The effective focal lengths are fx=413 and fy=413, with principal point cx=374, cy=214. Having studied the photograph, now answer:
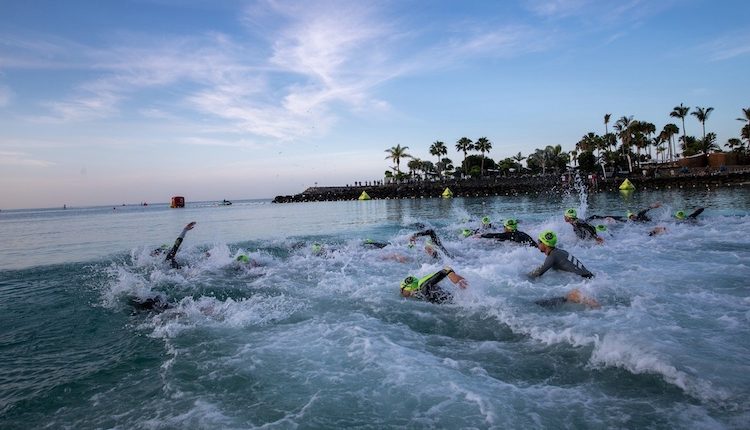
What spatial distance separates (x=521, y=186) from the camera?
8431 centimetres

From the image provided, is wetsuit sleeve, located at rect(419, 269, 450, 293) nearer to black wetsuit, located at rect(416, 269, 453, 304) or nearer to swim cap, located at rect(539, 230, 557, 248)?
black wetsuit, located at rect(416, 269, 453, 304)

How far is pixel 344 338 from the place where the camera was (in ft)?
27.5

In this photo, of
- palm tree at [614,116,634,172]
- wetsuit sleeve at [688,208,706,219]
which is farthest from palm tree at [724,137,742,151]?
wetsuit sleeve at [688,208,706,219]

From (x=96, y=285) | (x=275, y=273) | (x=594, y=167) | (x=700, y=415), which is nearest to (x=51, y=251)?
(x=96, y=285)

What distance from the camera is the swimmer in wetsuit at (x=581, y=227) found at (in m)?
16.2

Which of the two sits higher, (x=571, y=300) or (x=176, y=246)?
(x=176, y=246)

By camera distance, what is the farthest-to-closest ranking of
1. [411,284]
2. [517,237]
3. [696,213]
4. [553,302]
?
[696,213] → [517,237] → [411,284] → [553,302]

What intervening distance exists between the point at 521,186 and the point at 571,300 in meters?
79.6

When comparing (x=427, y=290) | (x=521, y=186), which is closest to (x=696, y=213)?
(x=427, y=290)

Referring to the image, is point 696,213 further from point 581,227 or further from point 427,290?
point 427,290

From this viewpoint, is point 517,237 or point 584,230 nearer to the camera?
point 517,237

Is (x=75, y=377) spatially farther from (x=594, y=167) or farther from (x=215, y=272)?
(x=594, y=167)

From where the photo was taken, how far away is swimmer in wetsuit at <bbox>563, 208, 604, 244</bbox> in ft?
53.2

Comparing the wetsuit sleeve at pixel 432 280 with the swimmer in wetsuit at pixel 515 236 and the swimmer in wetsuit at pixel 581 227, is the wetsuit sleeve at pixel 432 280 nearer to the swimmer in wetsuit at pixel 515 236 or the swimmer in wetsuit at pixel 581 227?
the swimmer in wetsuit at pixel 515 236
